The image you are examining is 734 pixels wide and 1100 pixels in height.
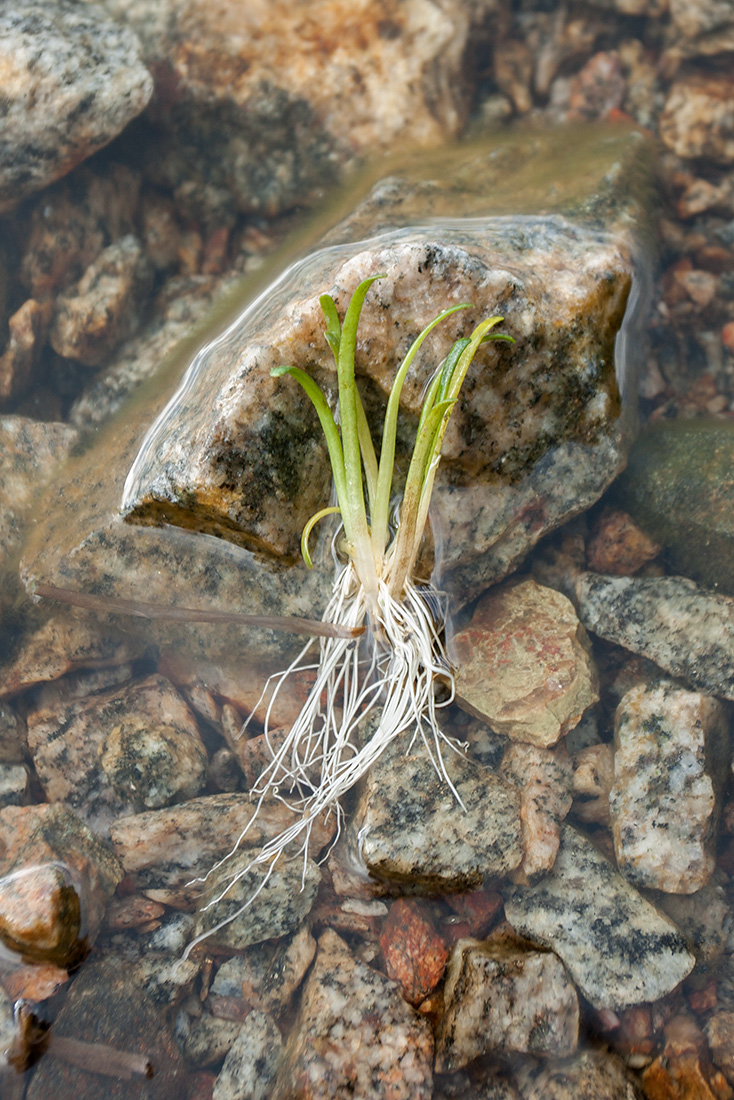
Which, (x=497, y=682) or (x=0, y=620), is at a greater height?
(x=0, y=620)

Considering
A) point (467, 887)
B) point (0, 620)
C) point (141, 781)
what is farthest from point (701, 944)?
point (0, 620)

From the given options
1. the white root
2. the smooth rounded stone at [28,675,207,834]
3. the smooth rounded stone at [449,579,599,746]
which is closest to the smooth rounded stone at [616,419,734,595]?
the smooth rounded stone at [449,579,599,746]

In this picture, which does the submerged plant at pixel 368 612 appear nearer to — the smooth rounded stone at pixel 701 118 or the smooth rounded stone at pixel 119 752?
the smooth rounded stone at pixel 119 752

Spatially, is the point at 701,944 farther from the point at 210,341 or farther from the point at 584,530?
the point at 210,341

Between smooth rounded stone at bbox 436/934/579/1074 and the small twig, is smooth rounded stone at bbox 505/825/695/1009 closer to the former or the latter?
smooth rounded stone at bbox 436/934/579/1074

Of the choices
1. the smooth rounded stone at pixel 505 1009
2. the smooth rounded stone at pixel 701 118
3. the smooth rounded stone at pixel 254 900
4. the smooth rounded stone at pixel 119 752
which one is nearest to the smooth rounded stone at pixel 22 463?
the smooth rounded stone at pixel 119 752

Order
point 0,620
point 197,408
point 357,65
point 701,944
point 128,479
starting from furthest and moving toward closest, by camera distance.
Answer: point 357,65 → point 0,620 → point 128,479 → point 197,408 → point 701,944
